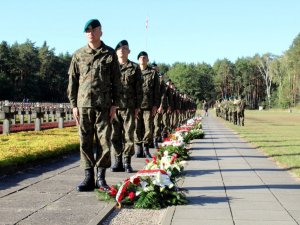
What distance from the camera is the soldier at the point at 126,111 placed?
8.92 metres

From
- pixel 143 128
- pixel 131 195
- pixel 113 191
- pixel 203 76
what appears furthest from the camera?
pixel 203 76

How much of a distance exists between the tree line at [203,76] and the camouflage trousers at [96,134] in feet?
175

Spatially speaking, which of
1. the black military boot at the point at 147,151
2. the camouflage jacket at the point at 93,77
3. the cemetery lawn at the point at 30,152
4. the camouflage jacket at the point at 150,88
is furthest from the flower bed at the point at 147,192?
the camouflage jacket at the point at 150,88

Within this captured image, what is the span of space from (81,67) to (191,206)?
8.14 feet

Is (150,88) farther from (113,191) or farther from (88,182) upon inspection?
(113,191)

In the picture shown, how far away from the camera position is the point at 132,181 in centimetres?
620

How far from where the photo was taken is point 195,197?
6461 millimetres

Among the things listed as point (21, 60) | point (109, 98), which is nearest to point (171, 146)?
point (109, 98)

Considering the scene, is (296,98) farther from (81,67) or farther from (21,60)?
(81,67)

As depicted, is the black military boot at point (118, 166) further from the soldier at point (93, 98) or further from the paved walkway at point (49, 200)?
the soldier at point (93, 98)

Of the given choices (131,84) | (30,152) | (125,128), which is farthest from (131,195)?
(30,152)

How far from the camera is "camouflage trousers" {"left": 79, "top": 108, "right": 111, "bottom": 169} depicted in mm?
6784

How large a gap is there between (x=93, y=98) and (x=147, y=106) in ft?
15.1

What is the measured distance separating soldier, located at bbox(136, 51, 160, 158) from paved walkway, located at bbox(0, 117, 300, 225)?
1504 millimetres
